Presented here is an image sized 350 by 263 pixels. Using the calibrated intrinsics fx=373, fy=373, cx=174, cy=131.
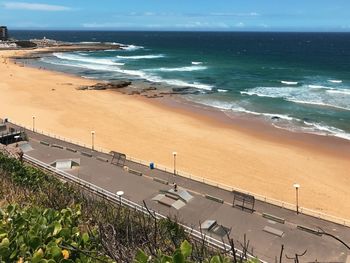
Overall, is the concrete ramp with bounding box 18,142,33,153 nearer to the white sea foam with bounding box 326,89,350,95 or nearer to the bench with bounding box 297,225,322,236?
the bench with bounding box 297,225,322,236

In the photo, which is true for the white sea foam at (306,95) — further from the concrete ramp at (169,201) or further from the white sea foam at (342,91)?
the concrete ramp at (169,201)

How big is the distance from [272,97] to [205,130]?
18.5m

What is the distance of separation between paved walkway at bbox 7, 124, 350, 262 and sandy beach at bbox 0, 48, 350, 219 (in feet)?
17.0

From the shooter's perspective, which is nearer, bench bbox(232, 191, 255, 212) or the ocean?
bench bbox(232, 191, 255, 212)

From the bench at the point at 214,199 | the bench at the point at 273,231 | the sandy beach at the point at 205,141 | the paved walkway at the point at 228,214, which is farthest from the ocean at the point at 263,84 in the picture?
the bench at the point at 273,231

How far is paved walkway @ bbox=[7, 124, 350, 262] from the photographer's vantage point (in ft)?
47.6

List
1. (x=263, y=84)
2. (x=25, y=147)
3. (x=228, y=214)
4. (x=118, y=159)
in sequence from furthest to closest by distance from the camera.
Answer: (x=263, y=84) < (x=25, y=147) < (x=118, y=159) < (x=228, y=214)

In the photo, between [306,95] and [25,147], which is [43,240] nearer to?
[25,147]

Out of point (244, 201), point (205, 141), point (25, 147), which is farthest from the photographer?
point (205, 141)

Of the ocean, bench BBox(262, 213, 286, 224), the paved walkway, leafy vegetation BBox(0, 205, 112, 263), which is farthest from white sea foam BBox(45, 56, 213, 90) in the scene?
leafy vegetation BBox(0, 205, 112, 263)

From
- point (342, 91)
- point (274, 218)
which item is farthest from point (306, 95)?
point (274, 218)

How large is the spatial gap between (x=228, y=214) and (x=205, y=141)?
16562 millimetres

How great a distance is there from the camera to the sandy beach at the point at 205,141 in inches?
980

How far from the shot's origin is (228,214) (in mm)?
16812
